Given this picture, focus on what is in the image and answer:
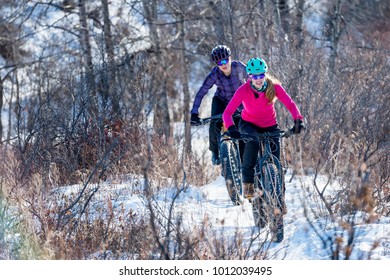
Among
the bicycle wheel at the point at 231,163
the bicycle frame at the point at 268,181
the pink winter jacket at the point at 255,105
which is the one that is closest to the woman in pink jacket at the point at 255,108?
the pink winter jacket at the point at 255,105

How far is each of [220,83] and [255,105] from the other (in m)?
1.55

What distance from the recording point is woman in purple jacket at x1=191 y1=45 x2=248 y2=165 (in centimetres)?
833

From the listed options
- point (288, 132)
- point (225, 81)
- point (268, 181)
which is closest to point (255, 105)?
point (288, 132)

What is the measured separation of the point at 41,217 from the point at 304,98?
15.3 feet

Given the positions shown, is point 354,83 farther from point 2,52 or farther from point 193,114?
point 2,52

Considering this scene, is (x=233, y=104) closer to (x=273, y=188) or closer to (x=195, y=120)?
(x=273, y=188)

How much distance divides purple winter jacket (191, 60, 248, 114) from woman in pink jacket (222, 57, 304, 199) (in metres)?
1.24

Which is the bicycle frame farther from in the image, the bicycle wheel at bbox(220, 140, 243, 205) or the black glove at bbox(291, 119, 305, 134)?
the bicycle wheel at bbox(220, 140, 243, 205)

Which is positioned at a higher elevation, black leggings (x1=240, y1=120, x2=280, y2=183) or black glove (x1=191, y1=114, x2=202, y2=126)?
black glove (x1=191, y1=114, x2=202, y2=126)

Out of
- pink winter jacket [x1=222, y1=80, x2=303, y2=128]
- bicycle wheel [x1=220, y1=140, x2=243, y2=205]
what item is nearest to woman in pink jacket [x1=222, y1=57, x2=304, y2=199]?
pink winter jacket [x1=222, y1=80, x2=303, y2=128]

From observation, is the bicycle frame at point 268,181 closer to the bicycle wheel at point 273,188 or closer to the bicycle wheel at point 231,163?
the bicycle wheel at point 273,188

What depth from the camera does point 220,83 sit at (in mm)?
8688

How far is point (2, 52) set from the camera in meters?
23.4
